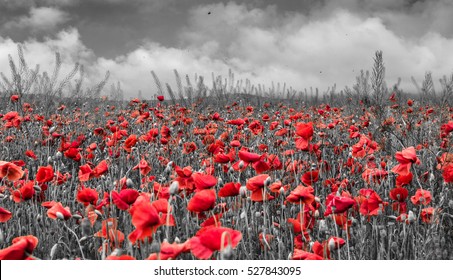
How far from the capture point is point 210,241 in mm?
1130

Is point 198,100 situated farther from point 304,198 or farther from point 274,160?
point 304,198

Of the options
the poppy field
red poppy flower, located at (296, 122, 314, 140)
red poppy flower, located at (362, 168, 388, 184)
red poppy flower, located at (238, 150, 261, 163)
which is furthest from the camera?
red poppy flower, located at (296, 122, 314, 140)

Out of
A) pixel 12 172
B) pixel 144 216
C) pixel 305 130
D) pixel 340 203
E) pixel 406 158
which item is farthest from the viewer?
pixel 305 130

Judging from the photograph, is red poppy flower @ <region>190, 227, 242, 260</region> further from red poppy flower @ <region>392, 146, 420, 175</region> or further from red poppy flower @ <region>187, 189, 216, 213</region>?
red poppy flower @ <region>392, 146, 420, 175</region>

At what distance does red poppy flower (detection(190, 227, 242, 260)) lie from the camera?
1113 millimetres

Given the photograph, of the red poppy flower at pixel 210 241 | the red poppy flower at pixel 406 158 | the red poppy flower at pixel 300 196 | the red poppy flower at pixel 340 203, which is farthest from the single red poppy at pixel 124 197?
the red poppy flower at pixel 406 158

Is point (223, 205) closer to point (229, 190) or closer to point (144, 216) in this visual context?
point (229, 190)

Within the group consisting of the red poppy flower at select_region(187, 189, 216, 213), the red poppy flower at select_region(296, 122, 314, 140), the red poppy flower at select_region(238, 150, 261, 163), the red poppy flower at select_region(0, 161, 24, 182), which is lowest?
the red poppy flower at select_region(187, 189, 216, 213)

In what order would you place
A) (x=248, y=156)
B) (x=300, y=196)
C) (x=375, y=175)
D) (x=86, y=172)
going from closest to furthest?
(x=300, y=196)
(x=248, y=156)
(x=86, y=172)
(x=375, y=175)

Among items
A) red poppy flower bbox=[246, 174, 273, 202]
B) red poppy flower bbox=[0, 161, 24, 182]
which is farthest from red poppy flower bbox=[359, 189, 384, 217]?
red poppy flower bbox=[0, 161, 24, 182]

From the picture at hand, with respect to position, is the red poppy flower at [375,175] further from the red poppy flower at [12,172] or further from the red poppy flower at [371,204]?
the red poppy flower at [12,172]

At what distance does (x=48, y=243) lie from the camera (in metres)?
2.20

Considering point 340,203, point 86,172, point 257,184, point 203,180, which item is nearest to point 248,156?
point 257,184
